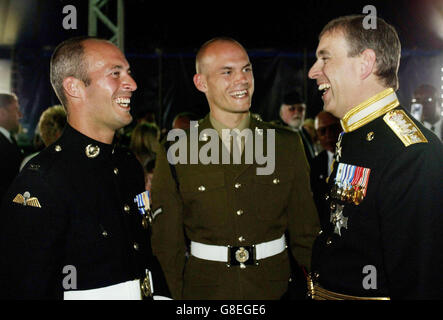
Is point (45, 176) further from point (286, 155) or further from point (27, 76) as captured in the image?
point (27, 76)

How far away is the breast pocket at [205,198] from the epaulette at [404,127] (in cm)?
118

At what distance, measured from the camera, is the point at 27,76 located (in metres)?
9.20

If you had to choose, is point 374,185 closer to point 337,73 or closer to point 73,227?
point 337,73

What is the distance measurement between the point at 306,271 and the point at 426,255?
1.10 metres

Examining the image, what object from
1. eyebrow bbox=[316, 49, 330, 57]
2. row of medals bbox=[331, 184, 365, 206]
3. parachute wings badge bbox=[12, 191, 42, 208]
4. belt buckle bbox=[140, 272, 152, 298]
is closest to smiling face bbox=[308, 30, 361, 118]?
eyebrow bbox=[316, 49, 330, 57]

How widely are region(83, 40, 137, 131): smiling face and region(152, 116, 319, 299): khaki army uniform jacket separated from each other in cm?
67

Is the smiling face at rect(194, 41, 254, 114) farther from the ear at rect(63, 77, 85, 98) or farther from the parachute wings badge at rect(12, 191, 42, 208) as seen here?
the parachute wings badge at rect(12, 191, 42, 208)

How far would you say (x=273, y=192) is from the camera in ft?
8.78

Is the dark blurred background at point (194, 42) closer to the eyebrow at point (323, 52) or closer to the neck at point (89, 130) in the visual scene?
the neck at point (89, 130)

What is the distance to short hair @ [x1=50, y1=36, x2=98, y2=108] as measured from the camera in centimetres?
210

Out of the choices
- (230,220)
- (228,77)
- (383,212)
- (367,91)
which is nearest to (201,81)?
(228,77)

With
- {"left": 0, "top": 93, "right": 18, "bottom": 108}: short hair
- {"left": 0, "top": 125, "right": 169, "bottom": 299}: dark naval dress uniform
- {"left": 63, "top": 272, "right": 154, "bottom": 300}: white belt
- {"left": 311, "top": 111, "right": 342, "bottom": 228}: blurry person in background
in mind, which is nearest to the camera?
{"left": 0, "top": 125, "right": 169, "bottom": 299}: dark naval dress uniform

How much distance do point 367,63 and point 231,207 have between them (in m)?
1.21

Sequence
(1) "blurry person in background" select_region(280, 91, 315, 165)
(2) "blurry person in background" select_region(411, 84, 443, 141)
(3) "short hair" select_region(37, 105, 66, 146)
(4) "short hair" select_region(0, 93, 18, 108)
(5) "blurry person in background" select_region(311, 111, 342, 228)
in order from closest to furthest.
A: (3) "short hair" select_region(37, 105, 66, 146) < (5) "blurry person in background" select_region(311, 111, 342, 228) < (4) "short hair" select_region(0, 93, 18, 108) < (2) "blurry person in background" select_region(411, 84, 443, 141) < (1) "blurry person in background" select_region(280, 91, 315, 165)
